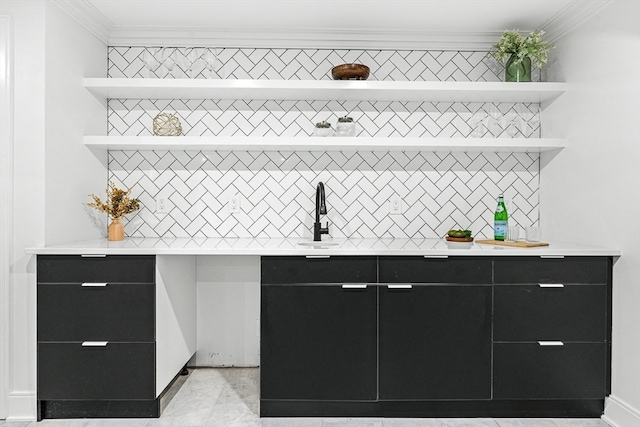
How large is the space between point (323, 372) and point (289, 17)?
2072 millimetres

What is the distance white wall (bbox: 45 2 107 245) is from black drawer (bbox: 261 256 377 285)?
119 centimetres

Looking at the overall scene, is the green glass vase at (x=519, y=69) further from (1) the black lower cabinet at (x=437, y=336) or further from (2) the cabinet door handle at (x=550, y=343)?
(2) the cabinet door handle at (x=550, y=343)

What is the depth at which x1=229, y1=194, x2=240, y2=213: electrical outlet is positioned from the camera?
3.29 metres

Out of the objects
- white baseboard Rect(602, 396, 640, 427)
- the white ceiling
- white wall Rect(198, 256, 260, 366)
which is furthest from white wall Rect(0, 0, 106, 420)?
white baseboard Rect(602, 396, 640, 427)

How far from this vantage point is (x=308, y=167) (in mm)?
3299

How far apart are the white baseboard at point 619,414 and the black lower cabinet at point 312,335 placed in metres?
1.26

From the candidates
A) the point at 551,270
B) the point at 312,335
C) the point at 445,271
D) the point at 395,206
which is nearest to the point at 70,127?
the point at 312,335

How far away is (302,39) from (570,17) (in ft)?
5.33

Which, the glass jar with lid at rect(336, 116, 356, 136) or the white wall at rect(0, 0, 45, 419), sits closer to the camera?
the white wall at rect(0, 0, 45, 419)

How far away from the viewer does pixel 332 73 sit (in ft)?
10.1

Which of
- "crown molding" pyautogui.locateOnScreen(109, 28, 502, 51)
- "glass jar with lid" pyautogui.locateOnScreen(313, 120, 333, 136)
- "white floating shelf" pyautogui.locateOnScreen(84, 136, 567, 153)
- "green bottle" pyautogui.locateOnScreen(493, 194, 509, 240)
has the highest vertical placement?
"crown molding" pyautogui.locateOnScreen(109, 28, 502, 51)

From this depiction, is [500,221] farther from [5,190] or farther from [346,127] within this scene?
[5,190]

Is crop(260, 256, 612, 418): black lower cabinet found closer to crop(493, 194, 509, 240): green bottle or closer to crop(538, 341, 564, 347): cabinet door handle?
crop(538, 341, 564, 347): cabinet door handle

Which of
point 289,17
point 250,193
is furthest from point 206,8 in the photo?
point 250,193
